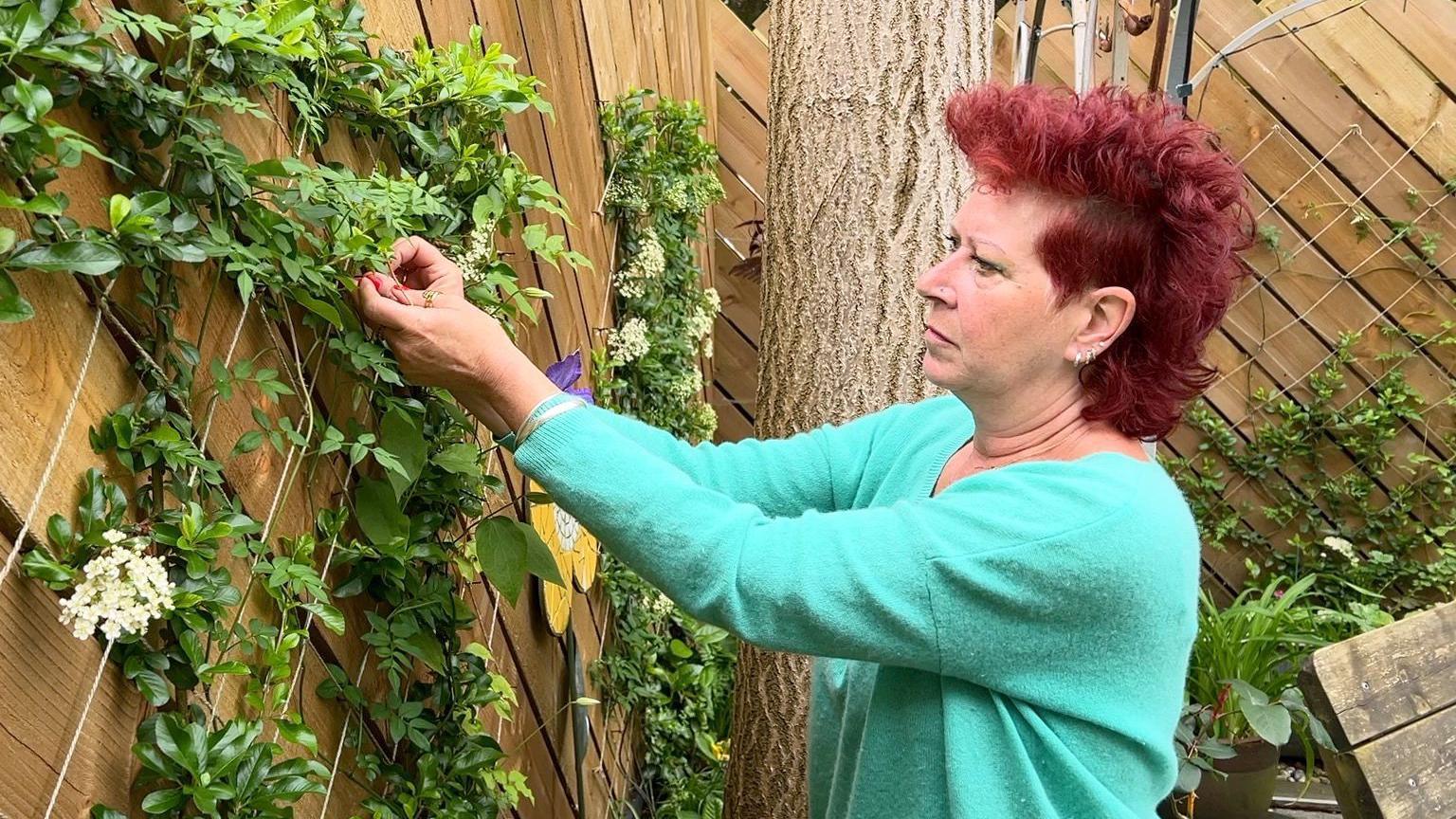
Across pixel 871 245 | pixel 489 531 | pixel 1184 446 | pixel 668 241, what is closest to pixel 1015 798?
pixel 489 531

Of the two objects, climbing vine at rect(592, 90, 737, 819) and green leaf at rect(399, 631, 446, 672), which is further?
climbing vine at rect(592, 90, 737, 819)

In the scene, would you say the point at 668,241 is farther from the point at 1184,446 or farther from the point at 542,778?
the point at 1184,446

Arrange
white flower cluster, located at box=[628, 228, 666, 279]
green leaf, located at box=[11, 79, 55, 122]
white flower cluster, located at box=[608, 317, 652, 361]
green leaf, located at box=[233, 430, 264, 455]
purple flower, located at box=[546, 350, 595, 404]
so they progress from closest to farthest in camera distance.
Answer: green leaf, located at box=[11, 79, 55, 122] < green leaf, located at box=[233, 430, 264, 455] < purple flower, located at box=[546, 350, 595, 404] < white flower cluster, located at box=[608, 317, 652, 361] < white flower cluster, located at box=[628, 228, 666, 279]

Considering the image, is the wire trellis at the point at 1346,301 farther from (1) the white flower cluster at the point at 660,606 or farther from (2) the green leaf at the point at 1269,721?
(1) the white flower cluster at the point at 660,606

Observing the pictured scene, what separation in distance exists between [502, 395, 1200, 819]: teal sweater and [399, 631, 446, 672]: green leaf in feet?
0.94

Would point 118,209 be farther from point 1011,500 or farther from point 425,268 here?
point 1011,500

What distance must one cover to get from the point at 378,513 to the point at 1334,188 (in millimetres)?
3364

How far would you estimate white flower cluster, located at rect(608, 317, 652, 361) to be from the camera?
2.38 m

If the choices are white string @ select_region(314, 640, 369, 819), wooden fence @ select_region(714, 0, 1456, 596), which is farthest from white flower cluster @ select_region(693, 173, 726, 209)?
white string @ select_region(314, 640, 369, 819)

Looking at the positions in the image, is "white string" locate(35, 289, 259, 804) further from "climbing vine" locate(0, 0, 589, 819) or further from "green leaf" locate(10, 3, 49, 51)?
"green leaf" locate(10, 3, 49, 51)

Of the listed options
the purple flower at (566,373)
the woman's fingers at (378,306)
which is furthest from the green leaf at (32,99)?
the purple flower at (566,373)

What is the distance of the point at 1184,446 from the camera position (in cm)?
382

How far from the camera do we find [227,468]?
3.11ft

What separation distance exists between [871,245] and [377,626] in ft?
3.73
